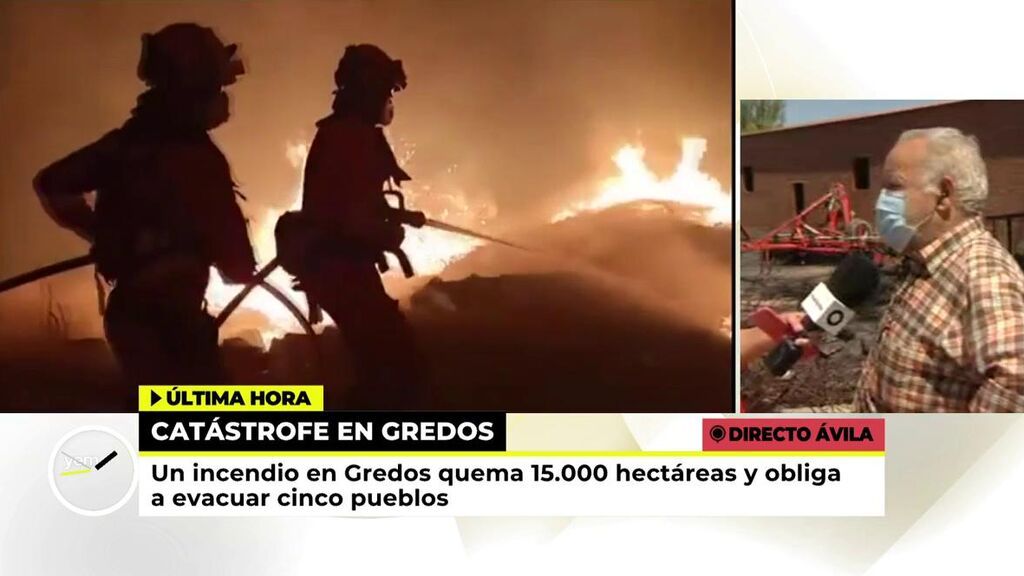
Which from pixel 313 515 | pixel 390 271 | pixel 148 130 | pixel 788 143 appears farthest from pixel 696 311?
pixel 148 130

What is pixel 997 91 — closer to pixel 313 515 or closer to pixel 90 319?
pixel 313 515

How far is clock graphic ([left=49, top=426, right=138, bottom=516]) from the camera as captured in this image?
A: 5.46 feet

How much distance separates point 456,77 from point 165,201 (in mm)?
617

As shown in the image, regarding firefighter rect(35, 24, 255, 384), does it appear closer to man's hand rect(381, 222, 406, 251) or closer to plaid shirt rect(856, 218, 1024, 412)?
man's hand rect(381, 222, 406, 251)

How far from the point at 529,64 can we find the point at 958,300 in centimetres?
95

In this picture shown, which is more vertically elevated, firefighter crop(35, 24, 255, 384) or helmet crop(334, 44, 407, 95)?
helmet crop(334, 44, 407, 95)

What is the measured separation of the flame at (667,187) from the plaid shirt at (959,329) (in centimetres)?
39

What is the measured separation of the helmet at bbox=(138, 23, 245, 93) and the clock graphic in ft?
2.29

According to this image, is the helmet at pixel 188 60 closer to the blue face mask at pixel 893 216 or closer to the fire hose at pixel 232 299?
the fire hose at pixel 232 299

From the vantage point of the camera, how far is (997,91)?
5.43 ft

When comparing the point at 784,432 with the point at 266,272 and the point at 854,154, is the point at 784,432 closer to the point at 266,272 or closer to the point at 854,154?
the point at 854,154

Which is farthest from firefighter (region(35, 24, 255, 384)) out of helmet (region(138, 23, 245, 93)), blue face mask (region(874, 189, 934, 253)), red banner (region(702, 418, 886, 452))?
blue face mask (region(874, 189, 934, 253))

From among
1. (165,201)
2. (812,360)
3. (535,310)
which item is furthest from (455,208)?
(812,360)

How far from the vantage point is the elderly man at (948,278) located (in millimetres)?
1640
